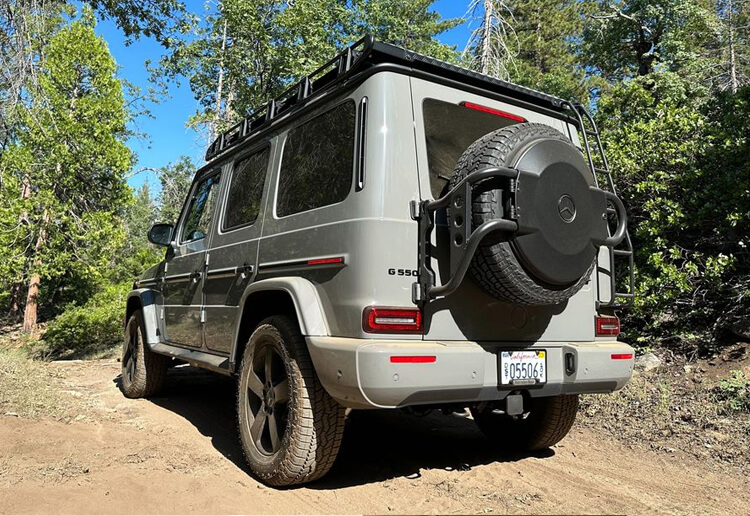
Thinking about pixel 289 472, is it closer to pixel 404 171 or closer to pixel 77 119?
pixel 404 171

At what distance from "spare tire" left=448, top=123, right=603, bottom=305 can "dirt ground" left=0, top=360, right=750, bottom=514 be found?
1.18m

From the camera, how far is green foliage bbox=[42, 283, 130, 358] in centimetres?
1323

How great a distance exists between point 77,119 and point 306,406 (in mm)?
13415

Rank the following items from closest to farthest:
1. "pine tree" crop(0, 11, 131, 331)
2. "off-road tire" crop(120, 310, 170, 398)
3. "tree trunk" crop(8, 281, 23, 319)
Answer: "off-road tire" crop(120, 310, 170, 398), "pine tree" crop(0, 11, 131, 331), "tree trunk" crop(8, 281, 23, 319)

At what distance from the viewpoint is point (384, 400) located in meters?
2.54

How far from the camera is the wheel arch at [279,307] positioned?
2891mm

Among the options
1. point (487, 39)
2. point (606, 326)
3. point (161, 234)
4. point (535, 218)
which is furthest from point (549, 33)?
point (535, 218)

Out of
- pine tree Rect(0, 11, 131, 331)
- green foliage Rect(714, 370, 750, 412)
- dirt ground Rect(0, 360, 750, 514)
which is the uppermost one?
pine tree Rect(0, 11, 131, 331)

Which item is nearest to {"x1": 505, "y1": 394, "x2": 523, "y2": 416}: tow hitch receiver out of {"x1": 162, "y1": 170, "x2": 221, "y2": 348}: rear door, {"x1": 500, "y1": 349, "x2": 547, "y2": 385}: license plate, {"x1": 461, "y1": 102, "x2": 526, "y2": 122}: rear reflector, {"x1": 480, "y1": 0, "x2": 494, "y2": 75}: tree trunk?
{"x1": 500, "y1": 349, "x2": 547, "y2": 385}: license plate

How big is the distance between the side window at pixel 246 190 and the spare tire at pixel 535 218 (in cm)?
166

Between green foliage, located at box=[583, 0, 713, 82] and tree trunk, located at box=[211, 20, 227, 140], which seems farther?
tree trunk, located at box=[211, 20, 227, 140]

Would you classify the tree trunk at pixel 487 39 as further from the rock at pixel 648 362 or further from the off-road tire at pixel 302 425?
the off-road tire at pixel 302 425

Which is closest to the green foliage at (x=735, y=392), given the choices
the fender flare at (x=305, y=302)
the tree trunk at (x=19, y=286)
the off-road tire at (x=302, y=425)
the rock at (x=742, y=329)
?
the rock at (x=742, y=329)

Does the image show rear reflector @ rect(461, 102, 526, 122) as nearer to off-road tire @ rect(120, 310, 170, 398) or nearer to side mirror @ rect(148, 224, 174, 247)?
side mirror @ rect(148, 224, 174, 247)
